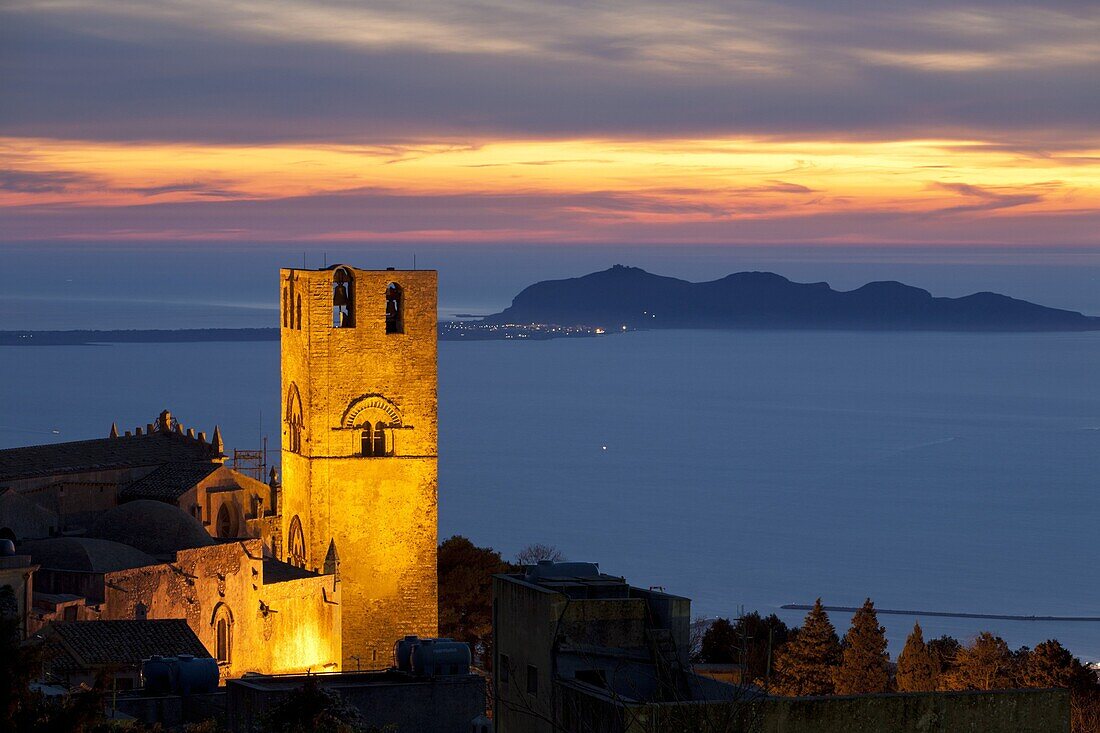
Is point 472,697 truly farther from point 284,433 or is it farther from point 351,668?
point 284,433

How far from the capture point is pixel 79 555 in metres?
30.3

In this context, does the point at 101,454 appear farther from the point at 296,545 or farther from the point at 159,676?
the point at 159,676

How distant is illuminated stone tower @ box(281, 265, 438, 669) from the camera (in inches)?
1499

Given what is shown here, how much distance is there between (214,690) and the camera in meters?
24.0

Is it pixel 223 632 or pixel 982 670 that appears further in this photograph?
pixel 982 670

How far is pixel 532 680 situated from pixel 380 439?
2075 cm

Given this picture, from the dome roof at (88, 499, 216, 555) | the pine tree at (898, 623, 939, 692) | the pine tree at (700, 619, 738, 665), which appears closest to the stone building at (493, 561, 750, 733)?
the dome roof at (88, 499, 216, 555)

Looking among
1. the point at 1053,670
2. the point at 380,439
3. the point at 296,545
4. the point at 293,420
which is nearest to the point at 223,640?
the point at 296,545

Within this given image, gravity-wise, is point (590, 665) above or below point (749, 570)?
above

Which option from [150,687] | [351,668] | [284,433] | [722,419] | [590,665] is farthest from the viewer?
[722,419]

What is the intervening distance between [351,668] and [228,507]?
448 centimetres

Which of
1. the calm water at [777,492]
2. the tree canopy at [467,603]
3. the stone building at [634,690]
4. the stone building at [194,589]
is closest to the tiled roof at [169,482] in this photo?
the stone building at [194,589]

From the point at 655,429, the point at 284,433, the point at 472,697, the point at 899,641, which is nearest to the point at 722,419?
the point at 655,429

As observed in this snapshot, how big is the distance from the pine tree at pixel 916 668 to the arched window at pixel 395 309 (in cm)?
1306
